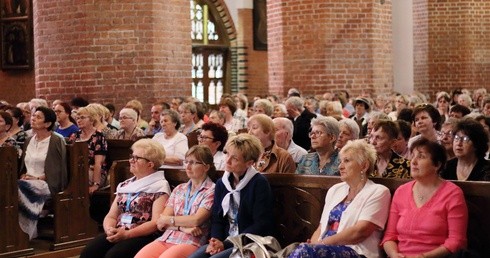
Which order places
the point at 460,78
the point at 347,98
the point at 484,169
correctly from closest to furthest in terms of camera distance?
the point at 484,169 < the point at 347,98 < the point at 460,78

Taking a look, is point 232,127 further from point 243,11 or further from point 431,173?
point 243,11

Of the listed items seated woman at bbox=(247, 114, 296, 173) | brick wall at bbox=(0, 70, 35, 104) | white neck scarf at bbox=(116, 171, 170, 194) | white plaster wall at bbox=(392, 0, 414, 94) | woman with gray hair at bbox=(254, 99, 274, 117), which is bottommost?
white neck scarf at bbox=(116, 171, 170, 194)

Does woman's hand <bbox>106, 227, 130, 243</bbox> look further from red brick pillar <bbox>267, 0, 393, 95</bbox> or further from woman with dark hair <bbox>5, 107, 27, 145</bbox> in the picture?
red brick pillar <bbox>267, 0, 393, 95</bbox>

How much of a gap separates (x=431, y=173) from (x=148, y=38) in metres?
8.99

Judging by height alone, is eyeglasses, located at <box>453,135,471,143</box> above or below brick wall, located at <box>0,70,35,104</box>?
below

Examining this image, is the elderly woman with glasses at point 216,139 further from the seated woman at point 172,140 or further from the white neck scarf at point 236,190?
the white neck scarf at point 236,190

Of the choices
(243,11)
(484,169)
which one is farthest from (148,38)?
(243,11)

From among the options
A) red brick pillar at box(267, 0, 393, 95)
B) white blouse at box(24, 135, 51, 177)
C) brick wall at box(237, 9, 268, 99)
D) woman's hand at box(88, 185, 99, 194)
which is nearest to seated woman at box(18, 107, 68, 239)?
white blouse at box(24, 135, 51, 177)

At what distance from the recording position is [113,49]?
14.8 meters

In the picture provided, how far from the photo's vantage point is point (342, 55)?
18391 mm

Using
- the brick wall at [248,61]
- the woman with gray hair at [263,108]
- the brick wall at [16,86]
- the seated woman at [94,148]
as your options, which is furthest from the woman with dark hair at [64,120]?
the brick wall at [248,61]

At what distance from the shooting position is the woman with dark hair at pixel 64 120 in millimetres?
11641

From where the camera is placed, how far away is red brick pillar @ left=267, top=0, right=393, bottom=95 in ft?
60.1

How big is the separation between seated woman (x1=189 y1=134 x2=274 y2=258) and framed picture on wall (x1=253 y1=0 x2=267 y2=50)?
18.6 m
